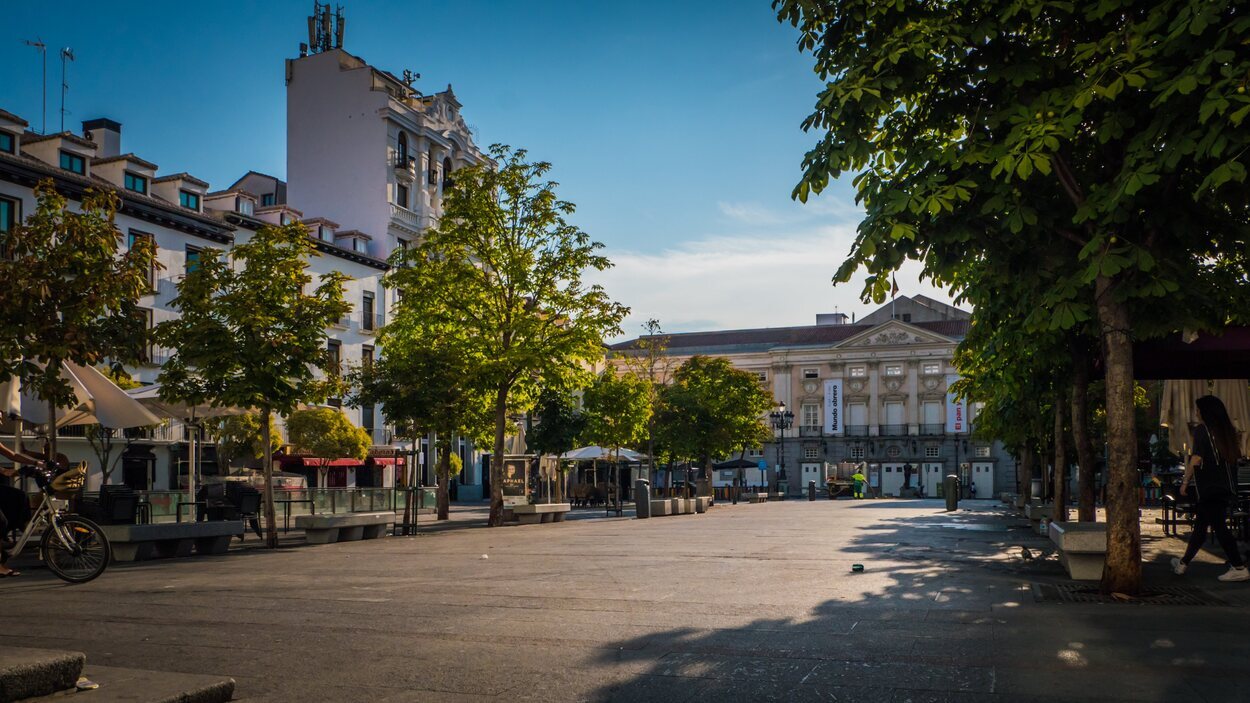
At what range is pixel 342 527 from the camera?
69.2 feet

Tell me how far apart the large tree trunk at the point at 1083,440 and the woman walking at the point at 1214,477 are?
15.1 ft

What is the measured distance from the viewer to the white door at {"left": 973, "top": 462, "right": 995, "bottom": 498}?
9600 centimetres

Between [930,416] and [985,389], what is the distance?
80.4 m

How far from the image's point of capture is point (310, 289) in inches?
2019

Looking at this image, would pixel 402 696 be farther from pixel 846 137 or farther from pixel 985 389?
pixel 985 389

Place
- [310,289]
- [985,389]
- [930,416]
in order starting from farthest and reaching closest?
1. [930,416]
2. [310,289]
3. [985,389]

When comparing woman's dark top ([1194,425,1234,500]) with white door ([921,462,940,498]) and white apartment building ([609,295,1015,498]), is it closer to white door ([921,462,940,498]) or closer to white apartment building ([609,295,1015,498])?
white apartment building ([609,295,1015,498])

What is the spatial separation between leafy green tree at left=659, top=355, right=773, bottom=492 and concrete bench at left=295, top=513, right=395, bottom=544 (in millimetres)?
35733

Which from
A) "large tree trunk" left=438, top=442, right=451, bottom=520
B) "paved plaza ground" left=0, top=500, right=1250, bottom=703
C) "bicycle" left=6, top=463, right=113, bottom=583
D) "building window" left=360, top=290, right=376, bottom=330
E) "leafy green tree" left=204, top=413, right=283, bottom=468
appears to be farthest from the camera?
"building window" left=360, top=290, right=376, bottom=330

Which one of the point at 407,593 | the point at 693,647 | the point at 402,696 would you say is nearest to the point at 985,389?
the point at 407,593

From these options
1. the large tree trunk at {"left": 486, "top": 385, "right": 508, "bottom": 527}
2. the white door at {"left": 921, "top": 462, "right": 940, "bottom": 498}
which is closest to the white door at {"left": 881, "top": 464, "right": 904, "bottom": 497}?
the white door at {"left": 921, "top": 462, "right": 940, "bottom": 498}

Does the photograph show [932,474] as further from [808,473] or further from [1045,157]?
[1045,157]

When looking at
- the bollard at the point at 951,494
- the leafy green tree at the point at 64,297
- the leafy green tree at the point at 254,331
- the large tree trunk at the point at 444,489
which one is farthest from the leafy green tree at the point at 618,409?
the leafy green tree at the point at 64,297

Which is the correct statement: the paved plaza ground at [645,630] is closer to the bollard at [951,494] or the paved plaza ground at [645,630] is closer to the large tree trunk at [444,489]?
the large tree trunk at [444,489]
